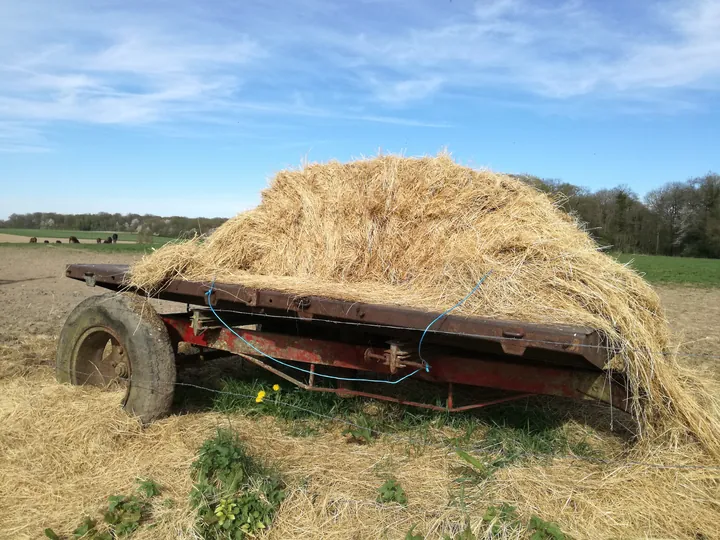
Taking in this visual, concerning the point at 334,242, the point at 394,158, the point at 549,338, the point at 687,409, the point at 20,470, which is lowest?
the point at 20,470

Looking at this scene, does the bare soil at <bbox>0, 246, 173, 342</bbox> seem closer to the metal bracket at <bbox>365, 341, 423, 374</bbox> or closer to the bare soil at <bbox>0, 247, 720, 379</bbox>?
the bare soil at <bbox>0, 247, 720, 379</bbox>

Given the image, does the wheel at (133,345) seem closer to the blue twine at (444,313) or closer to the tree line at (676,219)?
the blue twine at (444,313)

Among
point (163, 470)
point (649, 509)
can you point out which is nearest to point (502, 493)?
point (649, 509)

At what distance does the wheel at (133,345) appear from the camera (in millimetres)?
4293

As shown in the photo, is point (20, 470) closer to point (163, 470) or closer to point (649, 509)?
point (163, 470)

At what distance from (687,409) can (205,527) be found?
9.13 feet

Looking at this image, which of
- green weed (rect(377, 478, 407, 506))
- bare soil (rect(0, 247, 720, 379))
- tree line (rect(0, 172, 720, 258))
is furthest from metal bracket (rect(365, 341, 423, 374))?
tree line (rect(0, 172, 720, 258))

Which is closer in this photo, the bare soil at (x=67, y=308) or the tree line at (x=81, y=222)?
the bare soil at (x=67, y=308)

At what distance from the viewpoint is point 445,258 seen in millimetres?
4035

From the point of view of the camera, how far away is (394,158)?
491 cm

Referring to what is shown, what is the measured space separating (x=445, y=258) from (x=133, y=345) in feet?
8.22

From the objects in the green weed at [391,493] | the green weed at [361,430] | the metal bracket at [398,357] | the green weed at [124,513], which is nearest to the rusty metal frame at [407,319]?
the metal bracket at [398,357]

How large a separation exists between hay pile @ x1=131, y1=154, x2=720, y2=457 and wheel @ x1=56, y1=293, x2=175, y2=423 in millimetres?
286

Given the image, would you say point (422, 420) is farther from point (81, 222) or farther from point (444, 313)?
point (81, 222)
